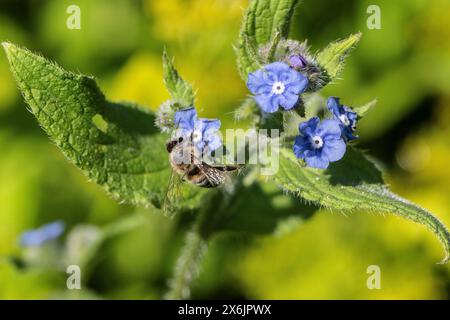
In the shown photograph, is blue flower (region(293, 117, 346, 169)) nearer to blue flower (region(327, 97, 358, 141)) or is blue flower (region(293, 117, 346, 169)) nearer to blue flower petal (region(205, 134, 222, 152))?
blue flower (region(327, 97, 358, 141))

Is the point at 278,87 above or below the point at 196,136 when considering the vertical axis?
above

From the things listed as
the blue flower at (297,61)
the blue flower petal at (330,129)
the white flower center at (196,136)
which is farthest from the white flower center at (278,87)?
the white flower center at (196,136)

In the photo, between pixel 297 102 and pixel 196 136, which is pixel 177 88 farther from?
pixel 297 102

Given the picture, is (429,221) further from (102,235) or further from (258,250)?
(258,250)

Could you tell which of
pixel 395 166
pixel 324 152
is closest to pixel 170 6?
pixel 395 166

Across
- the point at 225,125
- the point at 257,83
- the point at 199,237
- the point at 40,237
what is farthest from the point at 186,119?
the point at 225,125

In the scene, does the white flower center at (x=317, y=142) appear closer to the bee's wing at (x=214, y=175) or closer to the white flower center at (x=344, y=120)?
the white flower center at (x=344, y=120)

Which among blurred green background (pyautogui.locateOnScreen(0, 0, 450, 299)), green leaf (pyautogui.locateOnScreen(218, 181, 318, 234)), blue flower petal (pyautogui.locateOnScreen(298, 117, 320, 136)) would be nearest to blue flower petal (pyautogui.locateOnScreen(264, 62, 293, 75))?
blue flower petal (pyautogui.locateOnScreen(298, 117, 320, 136))
